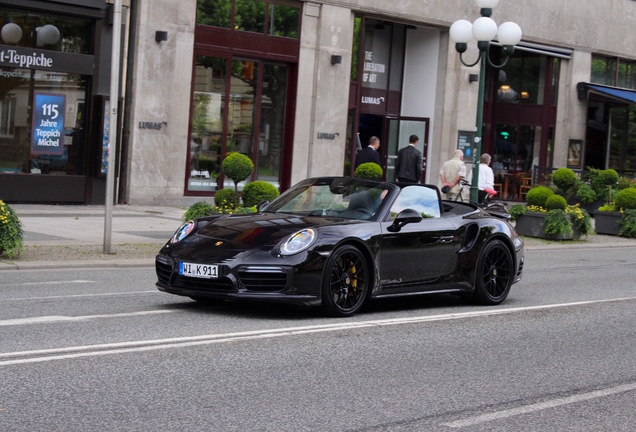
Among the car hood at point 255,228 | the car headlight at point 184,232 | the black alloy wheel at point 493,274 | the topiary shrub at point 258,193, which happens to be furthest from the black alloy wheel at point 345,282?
the topiary shrub at point 258,193

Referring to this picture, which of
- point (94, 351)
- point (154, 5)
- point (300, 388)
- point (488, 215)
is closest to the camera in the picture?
point (300, 388)

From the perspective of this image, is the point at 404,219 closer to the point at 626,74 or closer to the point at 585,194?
the point at 585,194

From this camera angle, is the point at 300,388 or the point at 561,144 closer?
the point at 300,388

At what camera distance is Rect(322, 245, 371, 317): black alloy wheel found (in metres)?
9.55

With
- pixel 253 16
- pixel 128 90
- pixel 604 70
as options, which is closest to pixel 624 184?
pixel 604 70

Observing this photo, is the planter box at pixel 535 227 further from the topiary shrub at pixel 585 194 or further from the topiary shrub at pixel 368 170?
the topiary shrub at pixel 585 194

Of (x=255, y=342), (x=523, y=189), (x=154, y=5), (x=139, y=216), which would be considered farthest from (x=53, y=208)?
(x=523, y=189)

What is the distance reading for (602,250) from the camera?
2259cm

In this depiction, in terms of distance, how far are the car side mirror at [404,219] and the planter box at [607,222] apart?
17238mm

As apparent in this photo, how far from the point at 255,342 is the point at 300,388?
5.04 feet

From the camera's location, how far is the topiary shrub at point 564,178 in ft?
91.5

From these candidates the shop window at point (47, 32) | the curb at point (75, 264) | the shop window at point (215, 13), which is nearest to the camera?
the curb at point (75, 264)

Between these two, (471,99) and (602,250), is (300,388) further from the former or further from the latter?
(471,99)

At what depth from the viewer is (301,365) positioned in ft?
24.8
